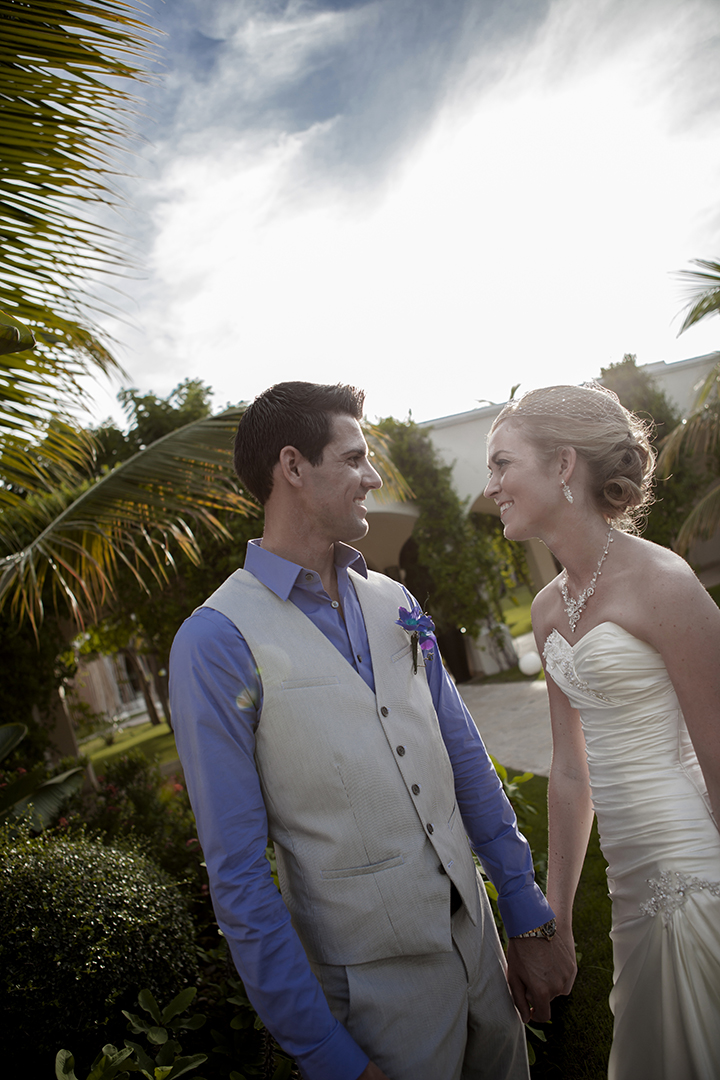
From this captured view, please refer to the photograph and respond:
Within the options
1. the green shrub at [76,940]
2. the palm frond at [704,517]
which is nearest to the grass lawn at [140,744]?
the palm frond at [704,517]

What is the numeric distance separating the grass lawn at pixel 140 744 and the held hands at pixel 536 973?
1257 cm

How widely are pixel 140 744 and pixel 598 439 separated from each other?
1722 centimetres

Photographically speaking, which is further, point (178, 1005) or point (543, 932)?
point (178, 1005)

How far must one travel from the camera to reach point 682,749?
5.83ft

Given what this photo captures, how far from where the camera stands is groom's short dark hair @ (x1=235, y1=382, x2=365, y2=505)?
5.53 ft

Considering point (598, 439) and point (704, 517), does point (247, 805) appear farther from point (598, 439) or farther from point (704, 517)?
point (704, 517)

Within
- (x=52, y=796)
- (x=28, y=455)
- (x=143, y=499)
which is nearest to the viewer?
(x=28, y=455)

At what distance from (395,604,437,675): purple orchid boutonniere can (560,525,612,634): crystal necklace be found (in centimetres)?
45

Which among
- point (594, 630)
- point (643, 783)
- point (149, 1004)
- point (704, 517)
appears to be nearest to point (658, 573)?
point (594, 630)

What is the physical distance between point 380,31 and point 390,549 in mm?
13150

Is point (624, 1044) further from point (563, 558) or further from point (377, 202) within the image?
point (377, 202)

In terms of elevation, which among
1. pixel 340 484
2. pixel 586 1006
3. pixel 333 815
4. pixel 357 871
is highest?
pixel 340 484

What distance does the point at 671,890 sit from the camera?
165cm

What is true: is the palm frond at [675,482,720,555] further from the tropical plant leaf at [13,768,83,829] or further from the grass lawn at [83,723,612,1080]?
the tropical plant leaf at [13,768,83,829]
